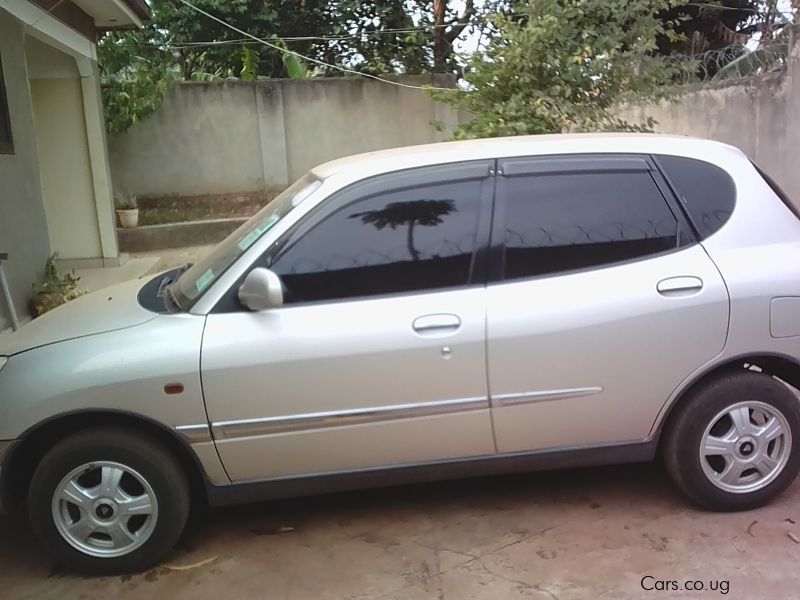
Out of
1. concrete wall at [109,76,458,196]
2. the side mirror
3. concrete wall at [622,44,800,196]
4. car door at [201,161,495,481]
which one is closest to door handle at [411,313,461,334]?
car door at [201,161,495,481]

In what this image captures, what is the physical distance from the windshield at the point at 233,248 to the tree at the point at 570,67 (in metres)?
4.07

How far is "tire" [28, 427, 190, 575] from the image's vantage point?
10.2ft

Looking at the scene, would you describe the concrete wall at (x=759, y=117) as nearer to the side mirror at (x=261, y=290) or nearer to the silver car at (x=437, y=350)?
the silver car at (x=437, y=350)

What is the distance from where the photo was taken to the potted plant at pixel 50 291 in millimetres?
6928

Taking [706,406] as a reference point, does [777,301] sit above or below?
above

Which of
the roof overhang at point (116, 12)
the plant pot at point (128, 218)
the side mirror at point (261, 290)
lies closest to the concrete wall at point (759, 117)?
the roof overhang at point (116, 12)

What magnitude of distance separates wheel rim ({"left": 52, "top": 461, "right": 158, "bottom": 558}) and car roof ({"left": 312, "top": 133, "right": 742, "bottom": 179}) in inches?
64.0

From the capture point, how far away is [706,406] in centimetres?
337

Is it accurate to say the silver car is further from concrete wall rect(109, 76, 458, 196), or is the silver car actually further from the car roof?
concrete wall rect(109, 76, 458, 196)

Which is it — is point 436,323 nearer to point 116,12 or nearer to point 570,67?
point 570,67

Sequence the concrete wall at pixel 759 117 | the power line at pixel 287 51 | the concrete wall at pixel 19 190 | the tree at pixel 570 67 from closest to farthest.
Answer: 1. the concrete wall at pixel 19 190
2. the tree at pixel 570 67
3. the concrete wall at pixel 759 117
4. the power line at pixel 287 51

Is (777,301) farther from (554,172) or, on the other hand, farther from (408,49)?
(408,49)

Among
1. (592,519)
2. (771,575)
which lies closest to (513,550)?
(592,519)

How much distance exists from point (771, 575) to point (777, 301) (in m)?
1.19
